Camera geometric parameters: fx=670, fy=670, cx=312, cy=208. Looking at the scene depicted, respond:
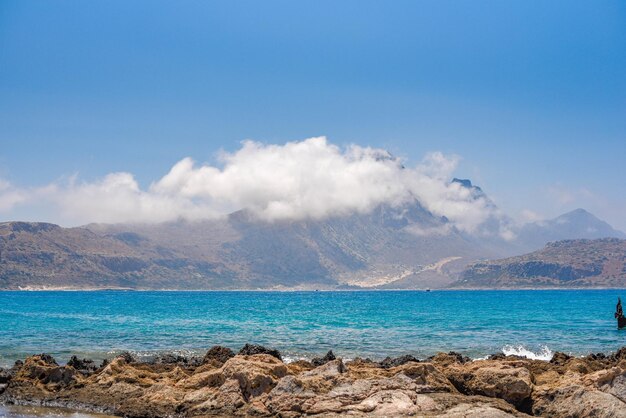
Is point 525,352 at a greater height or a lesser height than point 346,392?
lesser

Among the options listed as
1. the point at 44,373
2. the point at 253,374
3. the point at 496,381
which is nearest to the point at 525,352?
the point at 496,381

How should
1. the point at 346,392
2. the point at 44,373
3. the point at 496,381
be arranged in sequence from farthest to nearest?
the point at 44,373 < the point at 496,381 < the point at 346,392

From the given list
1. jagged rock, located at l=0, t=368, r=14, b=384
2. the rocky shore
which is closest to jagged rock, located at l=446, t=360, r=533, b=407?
the rocky shore

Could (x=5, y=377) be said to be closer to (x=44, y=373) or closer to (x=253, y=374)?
(x=44, y=373)

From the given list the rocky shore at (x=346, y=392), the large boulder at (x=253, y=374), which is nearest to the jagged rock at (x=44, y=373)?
the rocky shore at (x=346, y=392)

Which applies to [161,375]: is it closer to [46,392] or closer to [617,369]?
[46,392]

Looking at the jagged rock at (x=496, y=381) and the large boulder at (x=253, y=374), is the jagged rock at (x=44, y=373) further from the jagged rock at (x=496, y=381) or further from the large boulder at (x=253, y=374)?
the jagged rock at (x=496, y=381)

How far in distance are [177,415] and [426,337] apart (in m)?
35.6

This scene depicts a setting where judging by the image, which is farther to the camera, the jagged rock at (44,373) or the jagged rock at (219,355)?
the jagged rock at (219,355)

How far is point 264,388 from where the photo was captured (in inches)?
870

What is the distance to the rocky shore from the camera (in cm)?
2022

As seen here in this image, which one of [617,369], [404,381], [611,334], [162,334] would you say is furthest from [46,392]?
[611,334]

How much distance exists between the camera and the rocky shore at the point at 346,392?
20.2m

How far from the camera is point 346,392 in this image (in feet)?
69.1
